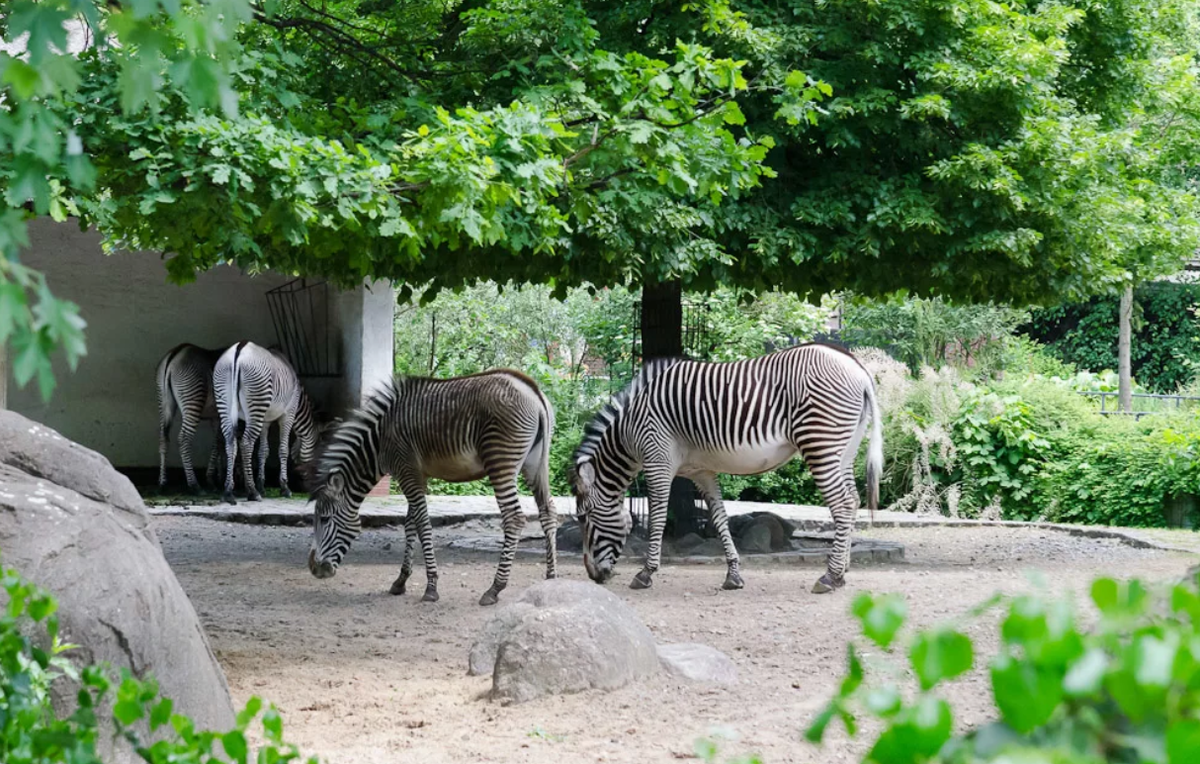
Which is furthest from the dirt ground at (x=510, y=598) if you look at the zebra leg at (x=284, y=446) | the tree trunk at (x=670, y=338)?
the zebra leg at (x=284, y=446)

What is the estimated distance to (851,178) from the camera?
9938 mm

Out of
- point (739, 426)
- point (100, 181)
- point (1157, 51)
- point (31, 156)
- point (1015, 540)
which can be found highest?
point (1157, 51)

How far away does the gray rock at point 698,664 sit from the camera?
625 centimetres

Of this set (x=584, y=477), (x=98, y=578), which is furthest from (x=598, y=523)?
(x=98, y=578)

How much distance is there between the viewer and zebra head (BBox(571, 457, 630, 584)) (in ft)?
32.5

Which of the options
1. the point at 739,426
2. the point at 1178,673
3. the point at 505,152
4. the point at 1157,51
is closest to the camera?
the point at 1178,673

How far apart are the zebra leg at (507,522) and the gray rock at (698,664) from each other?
266 centimetres

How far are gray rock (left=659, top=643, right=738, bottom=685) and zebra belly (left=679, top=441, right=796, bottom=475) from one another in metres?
3.62

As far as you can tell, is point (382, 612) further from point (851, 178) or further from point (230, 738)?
point (230, 738)

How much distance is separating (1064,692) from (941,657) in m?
0.11

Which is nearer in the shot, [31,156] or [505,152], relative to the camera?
[31,156]

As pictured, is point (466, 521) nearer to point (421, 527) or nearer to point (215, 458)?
point (215, 458)

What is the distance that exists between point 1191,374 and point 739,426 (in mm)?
21901

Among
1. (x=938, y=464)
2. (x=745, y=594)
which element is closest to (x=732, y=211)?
(x=745, y=594)
